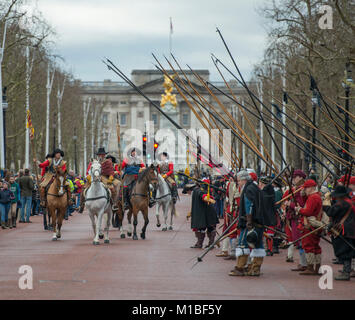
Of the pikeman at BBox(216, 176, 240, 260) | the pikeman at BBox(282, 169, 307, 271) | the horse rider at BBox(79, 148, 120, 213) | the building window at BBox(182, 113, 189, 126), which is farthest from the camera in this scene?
the building window at BBox(182, 113, 189, 126)

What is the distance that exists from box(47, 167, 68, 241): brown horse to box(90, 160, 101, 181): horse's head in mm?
1525

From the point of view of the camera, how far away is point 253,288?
514 inches

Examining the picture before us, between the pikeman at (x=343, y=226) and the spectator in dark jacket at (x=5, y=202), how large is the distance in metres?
15.3

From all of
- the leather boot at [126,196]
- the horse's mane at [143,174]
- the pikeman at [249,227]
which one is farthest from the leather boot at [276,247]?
the leather boot at [126,196]

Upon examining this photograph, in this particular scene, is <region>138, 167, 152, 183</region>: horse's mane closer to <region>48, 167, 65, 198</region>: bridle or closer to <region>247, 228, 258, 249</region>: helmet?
<region>48, 167, 65, 198</region>: bridle

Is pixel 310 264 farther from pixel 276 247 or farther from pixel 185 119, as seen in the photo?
pixel 185 119

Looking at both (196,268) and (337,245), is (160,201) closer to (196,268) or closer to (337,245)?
(196,268)

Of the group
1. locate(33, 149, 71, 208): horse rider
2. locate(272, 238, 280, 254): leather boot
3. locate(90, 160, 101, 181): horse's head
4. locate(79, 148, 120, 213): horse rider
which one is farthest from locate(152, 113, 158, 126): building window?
locate(272, 238, 280, 254): leather boot

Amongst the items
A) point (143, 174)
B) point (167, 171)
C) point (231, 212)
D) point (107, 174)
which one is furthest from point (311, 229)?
point (167, 171)

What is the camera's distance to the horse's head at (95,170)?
825 inches

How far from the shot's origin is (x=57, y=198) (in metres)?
22.5

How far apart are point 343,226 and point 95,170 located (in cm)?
825

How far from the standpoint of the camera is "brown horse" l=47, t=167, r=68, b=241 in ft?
73.4
